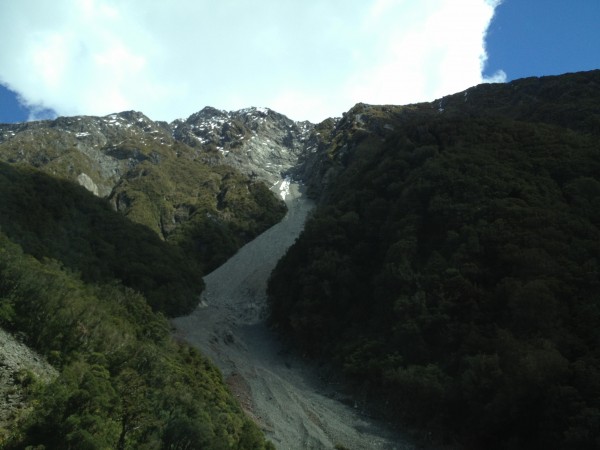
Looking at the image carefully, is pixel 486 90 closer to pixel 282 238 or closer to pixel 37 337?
pixel 282 238

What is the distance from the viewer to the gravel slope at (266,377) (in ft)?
109

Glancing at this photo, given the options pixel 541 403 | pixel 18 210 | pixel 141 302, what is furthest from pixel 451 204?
pixel 18 210

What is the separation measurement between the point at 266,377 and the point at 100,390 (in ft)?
95.1

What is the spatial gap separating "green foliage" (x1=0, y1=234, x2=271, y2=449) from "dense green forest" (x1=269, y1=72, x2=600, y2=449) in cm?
1542

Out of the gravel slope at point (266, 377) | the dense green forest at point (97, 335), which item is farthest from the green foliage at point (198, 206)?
the dense green forest at point (97, 335)

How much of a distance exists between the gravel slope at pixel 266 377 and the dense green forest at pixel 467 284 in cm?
305

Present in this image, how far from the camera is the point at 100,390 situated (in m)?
17.5

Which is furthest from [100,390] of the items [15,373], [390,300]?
[390,300]

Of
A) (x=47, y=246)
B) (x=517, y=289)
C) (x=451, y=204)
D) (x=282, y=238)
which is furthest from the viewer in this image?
(x=282, y=238)

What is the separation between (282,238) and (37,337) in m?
92.0

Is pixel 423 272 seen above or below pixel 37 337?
above

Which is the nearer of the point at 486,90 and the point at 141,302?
the point at 141,302

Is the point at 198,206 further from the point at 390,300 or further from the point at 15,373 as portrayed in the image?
the point at 15,373

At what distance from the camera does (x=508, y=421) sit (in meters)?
30.8
